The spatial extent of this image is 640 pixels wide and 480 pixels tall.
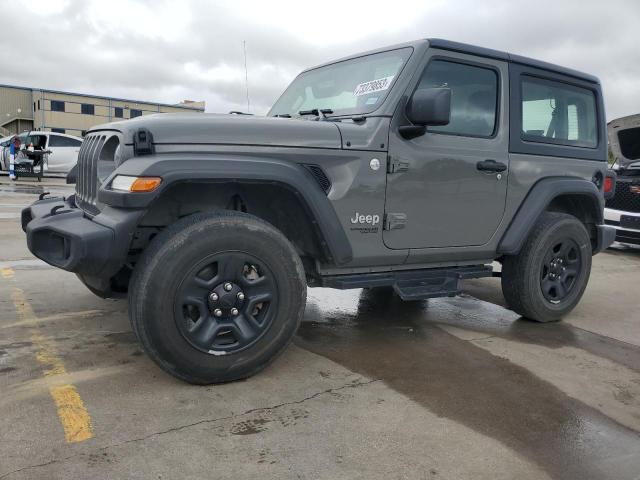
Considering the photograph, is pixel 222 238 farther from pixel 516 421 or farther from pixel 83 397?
pixel 516 421

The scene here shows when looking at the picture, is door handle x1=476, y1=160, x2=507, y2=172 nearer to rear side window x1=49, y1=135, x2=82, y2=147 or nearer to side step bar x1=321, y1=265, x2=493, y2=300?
side step bar x1=321, y1=265, x2=493, y2=300

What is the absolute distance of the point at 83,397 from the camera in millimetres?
2705

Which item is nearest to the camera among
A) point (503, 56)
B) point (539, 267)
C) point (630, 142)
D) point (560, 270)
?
point (503, 56)

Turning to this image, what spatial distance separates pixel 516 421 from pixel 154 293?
1.93 metres

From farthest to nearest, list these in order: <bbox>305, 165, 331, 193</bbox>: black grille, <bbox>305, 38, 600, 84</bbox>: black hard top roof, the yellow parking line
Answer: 1. <bbox>305, 38, 600, 84</bbox>: black hard top roof
2. <bbox>305, 165, 331, 193</bbox>: black grille
3. the yellow parking line

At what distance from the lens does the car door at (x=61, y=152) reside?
58.0 ft

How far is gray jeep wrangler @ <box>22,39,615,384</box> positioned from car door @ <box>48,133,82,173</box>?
621 inches

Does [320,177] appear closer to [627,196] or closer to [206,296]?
[206,296]

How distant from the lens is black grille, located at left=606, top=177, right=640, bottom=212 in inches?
322

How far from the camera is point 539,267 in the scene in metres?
4.25

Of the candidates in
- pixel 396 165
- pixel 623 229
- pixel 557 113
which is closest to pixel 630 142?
pixel 623 229

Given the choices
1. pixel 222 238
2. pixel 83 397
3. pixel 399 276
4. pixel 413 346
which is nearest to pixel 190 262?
pixel 222 238

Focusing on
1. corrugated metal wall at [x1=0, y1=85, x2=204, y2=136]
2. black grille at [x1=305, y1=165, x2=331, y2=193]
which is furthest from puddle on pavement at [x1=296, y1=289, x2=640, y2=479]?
corrugated metal wall at [x1=0, y1=85, x2=204, y2=136]

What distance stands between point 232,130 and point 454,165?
1.56 m
